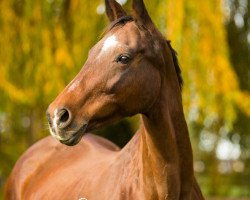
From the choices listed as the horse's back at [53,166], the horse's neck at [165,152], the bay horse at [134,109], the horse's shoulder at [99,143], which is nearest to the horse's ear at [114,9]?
the bay horse at [134,109]

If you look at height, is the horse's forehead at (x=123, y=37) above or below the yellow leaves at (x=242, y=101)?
above

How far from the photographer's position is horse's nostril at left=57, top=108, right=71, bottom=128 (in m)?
2.73

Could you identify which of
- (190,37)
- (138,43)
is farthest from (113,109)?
(190,37)

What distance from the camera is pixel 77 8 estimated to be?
7004 mm

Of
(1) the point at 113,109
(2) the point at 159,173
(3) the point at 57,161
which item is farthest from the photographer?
(3) the point at 57,161

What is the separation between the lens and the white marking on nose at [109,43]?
2.92 meters

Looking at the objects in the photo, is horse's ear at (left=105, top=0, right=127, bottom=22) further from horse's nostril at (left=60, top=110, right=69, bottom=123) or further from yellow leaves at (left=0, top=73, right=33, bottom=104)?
yellow leaves at (left=0, top=73, right=33, bottom=104)

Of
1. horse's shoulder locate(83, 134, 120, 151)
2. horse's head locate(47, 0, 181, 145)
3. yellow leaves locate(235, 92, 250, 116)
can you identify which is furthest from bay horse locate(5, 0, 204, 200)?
yellow leaves locate(235, 92, 250, 116)

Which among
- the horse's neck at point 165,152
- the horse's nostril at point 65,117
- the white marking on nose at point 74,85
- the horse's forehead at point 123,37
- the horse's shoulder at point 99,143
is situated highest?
the horse's forehead at point 123,37

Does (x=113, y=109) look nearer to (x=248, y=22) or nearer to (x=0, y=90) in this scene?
(x=0, y=90)

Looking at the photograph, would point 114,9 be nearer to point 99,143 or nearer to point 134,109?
point 134,109

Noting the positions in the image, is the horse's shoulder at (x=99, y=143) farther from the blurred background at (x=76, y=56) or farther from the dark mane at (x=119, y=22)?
the dark mane at (x=119, y=22)

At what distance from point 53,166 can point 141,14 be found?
1903mm

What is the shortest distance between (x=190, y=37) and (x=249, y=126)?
529 centimetres
